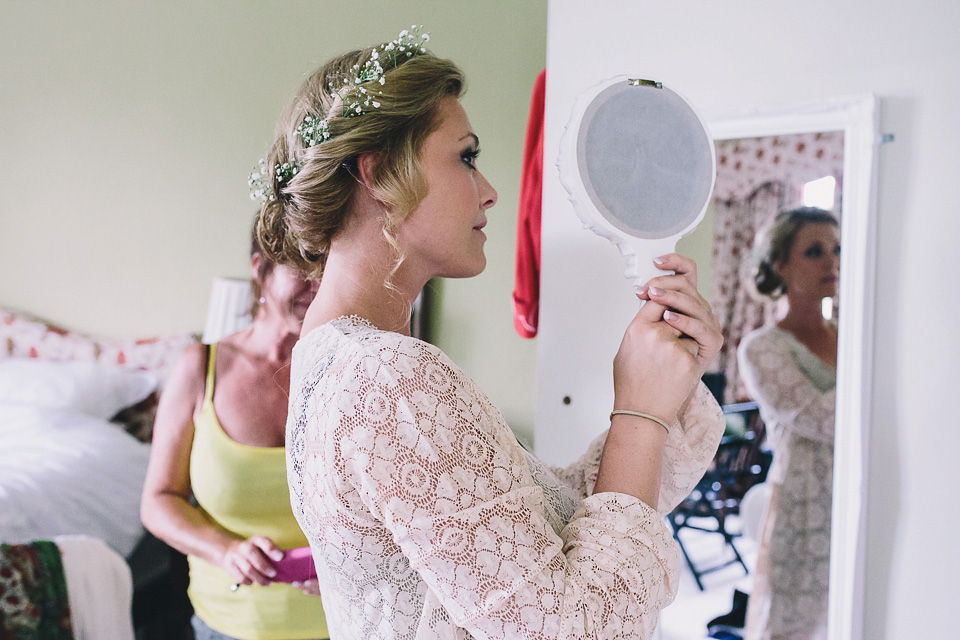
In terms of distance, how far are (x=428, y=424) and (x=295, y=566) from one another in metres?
0.82

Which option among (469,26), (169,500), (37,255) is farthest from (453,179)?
(37,255)

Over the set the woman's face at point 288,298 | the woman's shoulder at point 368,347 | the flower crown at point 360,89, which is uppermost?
the flower crown at point 360,89

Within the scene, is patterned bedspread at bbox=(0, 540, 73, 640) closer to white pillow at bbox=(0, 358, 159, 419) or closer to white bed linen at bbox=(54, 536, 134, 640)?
white bed linen at bbox=(54, 536, 134, 640)

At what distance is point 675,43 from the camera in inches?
45.3

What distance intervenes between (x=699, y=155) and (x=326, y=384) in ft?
1.64

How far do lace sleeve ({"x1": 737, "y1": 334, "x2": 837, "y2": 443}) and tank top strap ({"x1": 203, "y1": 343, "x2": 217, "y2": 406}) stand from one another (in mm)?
1064

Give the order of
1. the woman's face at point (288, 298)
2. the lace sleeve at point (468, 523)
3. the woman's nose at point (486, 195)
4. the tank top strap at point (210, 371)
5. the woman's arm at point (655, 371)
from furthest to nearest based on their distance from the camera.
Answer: the woman's face at point (288, 298) → the tank top strap at point (210, 371) → the woman's nose at point (486, 195) → the woman's arm at point (655, 371) → the lace sleeve at point (468, 523)

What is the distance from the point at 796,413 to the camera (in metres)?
1.09

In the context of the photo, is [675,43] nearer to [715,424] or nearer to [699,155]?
[699,155]

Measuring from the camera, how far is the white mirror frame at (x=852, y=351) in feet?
3.31

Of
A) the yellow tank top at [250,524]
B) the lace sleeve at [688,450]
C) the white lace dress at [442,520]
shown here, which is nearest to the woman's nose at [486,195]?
the white lace dress at [442,520]

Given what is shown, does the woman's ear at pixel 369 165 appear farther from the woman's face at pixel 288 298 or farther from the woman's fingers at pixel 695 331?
the woman's face at pixel 288 298

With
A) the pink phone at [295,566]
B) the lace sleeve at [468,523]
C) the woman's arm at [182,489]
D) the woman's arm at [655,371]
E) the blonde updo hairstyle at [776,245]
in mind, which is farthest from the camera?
the woman's arm at [182,489]

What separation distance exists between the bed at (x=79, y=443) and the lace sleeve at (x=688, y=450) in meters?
Result: 1.52
